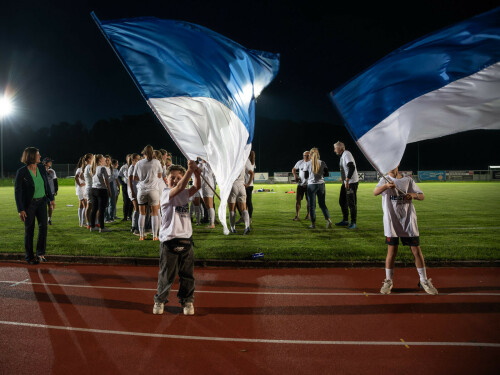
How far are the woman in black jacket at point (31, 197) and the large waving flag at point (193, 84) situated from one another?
132 inches

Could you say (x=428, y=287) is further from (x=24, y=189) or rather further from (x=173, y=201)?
(x=24, y=189)

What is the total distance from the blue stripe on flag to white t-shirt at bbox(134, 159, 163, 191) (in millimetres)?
4929

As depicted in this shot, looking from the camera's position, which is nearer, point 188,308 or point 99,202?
point 188,308

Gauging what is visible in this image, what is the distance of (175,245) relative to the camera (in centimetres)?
452

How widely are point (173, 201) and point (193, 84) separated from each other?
1.85m

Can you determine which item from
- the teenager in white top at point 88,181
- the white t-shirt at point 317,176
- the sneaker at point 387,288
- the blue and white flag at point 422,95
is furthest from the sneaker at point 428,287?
the teenager in white top at point 88,181

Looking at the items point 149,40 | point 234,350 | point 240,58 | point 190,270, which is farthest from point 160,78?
point 234,350

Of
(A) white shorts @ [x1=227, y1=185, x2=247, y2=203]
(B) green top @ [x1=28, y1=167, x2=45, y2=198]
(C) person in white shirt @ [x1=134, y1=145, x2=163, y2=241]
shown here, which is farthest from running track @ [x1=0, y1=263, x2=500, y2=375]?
(A) white shorts @ [x1=227, y1=185, x2=247, y2=203]

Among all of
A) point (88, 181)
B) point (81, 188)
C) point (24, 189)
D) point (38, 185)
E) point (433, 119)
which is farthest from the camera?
point (81, 188)

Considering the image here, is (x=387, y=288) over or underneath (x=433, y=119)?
underneath

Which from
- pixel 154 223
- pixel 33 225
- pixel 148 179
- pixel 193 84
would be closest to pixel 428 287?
pixel 193 84

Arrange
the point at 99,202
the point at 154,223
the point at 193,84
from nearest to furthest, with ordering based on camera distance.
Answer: the point at 193,84 < the point at 154,223 < the point at 99,202

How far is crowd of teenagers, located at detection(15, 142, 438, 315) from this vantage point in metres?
4.55

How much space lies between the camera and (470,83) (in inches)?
177
